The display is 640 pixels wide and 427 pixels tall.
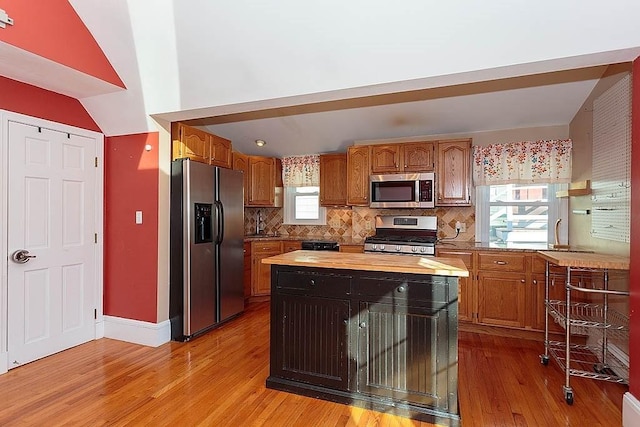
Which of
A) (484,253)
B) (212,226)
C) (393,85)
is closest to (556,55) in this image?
(393,85)

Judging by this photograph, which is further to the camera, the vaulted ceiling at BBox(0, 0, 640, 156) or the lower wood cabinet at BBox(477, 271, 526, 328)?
the lower wood cabinet at BBox(477, 271, 526, 328)

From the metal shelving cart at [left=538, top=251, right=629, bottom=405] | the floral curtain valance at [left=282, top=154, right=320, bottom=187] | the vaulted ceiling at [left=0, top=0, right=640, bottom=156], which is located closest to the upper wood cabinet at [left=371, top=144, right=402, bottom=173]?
→ the vaulted ceiling at [left=0, top=0, right=640, bottom=156]

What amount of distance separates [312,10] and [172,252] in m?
2.56

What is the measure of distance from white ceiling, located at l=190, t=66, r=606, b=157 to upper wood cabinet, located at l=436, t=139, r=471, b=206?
11.5 inches

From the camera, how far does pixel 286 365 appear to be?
2.43 m

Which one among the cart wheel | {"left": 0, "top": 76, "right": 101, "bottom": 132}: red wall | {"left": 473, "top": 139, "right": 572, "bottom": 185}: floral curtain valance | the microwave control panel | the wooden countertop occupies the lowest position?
the cart wheel

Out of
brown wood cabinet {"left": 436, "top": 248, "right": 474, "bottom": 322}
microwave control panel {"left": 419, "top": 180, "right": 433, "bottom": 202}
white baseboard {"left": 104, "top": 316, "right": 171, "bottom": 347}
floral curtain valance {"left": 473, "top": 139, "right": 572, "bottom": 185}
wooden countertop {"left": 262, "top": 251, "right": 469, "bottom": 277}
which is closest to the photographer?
wooden countertop {"left": 262, "top": 251, "right": 469, "bottom": 277}

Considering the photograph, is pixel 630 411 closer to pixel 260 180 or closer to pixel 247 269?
pixel 247 269

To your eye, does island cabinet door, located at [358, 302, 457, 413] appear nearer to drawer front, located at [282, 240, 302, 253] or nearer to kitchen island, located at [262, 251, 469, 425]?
kitchen island, located at [262, 251, 469, 425]

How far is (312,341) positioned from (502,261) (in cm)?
227

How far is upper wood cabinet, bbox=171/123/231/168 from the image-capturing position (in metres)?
3.46

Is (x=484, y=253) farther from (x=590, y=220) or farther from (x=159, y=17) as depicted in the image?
(x=159, y=17)

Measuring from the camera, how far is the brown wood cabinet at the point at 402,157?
412cm

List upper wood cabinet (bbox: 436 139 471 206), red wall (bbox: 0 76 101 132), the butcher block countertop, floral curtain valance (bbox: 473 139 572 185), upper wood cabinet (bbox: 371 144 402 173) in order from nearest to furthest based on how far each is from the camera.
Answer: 1. the butcher block countertop
2. red wall (bbox: 0 76 101 132)
3. floral curtain valance (bbox: 473 139 572 185)
4. upper wood cabinet (bbox: 436 139 471 206)
5. upper wood cabinet (bbox: 371 144 402 173)
